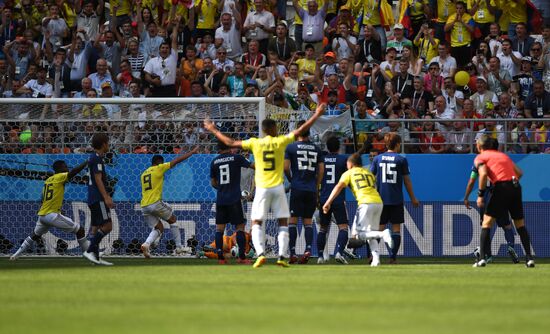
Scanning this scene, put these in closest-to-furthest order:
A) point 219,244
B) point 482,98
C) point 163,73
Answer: point 219,244
point 482,98
point 163,73

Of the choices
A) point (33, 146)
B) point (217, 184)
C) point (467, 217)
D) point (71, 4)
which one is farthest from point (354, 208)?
point (71, 4)

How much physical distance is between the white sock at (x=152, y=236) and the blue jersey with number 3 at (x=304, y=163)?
361 centimetres

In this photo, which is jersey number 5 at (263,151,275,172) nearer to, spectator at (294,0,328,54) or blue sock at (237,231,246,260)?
blue sock at (237,231,246,260)

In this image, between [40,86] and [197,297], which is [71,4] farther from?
[197,297]

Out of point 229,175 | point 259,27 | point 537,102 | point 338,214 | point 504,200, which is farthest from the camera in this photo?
point 259,27

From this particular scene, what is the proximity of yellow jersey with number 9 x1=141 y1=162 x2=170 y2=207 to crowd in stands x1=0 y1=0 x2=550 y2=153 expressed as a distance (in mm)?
1783

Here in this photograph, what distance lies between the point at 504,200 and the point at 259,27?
1122 cm

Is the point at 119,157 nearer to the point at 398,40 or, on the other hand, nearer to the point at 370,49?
the point at 370,49

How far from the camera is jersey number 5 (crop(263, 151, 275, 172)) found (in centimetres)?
1683

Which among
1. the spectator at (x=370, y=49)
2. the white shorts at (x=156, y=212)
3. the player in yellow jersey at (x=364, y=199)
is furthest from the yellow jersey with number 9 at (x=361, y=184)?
the spectator at (x=370, y=49)

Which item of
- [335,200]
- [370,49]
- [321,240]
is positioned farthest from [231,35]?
[321,240]

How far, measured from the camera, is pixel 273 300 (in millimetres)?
11242

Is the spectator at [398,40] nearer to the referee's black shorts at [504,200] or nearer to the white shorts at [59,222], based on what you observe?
the referee's black shorts at [504,200]

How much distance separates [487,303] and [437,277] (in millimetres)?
3901
